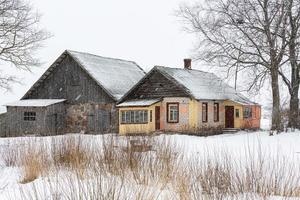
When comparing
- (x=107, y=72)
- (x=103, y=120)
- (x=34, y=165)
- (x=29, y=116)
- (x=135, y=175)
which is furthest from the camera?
(x=107, y=72)

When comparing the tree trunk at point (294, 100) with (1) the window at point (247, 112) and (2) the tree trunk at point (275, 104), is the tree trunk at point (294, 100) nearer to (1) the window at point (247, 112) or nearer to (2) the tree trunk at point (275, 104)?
(2) the tree trunk at point (275, 104)

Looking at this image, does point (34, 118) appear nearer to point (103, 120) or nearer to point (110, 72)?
point (103, 120)

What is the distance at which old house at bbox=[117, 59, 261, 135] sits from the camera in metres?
32.5

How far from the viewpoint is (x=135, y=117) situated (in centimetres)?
3300

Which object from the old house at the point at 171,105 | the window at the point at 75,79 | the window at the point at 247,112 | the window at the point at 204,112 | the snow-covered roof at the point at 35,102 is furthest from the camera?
the window at the point at 247,112

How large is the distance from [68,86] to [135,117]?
25.0ft

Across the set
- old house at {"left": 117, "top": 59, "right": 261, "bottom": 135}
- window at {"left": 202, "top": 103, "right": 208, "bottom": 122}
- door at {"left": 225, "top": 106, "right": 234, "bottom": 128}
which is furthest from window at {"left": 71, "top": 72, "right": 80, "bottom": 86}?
door at {"left": 225, "top": 106, "right": 234, "bottom": 128}

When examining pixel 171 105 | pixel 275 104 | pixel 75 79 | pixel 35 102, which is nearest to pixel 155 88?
pixel 171 105

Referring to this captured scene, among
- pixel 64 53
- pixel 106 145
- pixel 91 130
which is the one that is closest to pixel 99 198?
pixel 106 145

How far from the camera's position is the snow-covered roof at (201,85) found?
3312cm

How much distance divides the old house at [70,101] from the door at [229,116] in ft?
28.2

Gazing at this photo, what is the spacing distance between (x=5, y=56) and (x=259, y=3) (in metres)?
17.5

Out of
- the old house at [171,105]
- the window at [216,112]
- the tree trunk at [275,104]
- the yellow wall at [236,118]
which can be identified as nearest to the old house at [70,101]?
the old house at [171,105]

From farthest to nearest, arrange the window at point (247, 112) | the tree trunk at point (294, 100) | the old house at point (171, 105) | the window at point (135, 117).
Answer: the window at point (247, 112) < the window at point (135, 117) < the old house at point (171, 105) < the tree trunk at point (294, 100)
